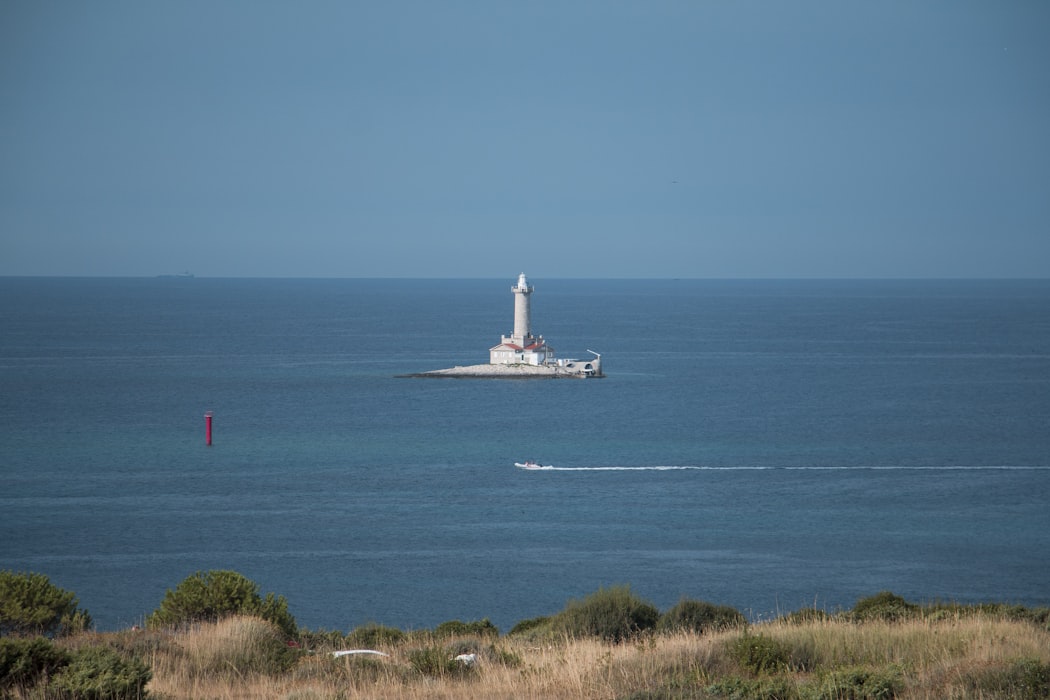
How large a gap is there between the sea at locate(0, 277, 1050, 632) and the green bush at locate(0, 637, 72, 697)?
19.5 m

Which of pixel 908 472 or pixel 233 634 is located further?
pixel 908 472

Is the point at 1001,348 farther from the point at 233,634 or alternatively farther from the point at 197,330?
the point at 233,634

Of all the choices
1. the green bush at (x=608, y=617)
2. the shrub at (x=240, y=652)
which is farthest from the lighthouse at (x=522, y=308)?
the shrub at (x=240, y=652)

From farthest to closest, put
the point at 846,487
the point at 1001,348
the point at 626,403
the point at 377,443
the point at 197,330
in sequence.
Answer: the point at 197,330 → the point at 1001,348 → the point at 626,403 → the point at 377,443 → the point at 846,487

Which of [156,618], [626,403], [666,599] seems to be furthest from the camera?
[626,403]

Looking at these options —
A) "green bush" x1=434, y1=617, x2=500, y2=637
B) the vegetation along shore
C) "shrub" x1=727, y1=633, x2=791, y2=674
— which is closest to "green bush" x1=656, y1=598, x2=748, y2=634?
the vegetation along shore

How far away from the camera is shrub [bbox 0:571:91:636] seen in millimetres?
13453

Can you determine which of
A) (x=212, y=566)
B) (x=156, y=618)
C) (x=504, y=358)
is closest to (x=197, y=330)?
(x=504, y=358)

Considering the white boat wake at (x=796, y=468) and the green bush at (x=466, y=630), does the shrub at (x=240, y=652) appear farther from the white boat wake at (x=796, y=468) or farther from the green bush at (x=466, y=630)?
the white boat wake at (x=796, y=468)

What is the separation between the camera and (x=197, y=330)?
146875mm

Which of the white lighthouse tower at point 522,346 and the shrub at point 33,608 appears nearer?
the shrub at point 33,608

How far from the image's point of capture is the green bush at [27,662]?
8.54 metres

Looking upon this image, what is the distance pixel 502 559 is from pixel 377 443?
2436cm

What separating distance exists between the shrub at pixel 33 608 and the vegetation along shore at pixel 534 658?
2 cm
